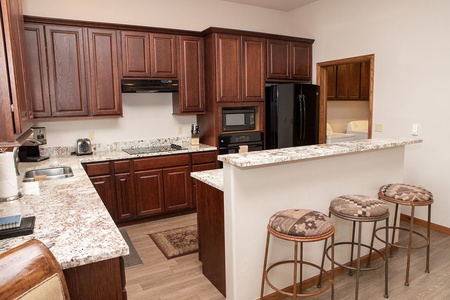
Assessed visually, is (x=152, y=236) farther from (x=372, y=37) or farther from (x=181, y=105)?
(x=372, y=37)

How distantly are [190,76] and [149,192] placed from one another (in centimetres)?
161

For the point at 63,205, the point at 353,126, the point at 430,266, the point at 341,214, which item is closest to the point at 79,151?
the point at 63,205

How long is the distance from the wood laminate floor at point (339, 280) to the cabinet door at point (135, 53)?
2120mm

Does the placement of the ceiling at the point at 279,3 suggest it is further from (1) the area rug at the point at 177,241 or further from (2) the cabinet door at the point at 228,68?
(1) the area rug at the point at 177,241

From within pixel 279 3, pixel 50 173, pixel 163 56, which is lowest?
pixel 50 173

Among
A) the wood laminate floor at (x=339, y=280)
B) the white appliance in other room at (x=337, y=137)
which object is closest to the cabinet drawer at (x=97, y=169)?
the wood laminate floor at (x=339, y=280)

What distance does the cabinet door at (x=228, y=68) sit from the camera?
4.00m

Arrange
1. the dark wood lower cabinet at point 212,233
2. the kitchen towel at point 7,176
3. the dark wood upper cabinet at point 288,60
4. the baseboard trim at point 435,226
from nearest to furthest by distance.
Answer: the kitchen towel at point 7,176
the dark wood lower cabinet at point 212,233
the baseboard trim at point 435,226
the dark wood upper cabinet at point 288,60

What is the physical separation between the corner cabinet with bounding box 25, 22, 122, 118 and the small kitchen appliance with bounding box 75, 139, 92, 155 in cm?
35

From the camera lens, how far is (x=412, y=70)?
140 inches

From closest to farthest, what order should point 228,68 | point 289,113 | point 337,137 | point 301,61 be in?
1. point 228,68
2. point 289,113
3. point 301,61
4. point 337,137

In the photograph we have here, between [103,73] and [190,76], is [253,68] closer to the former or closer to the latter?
[190,76]

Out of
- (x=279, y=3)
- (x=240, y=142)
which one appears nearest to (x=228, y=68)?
(x=240, y=142)

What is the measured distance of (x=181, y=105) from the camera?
13.5 feet
